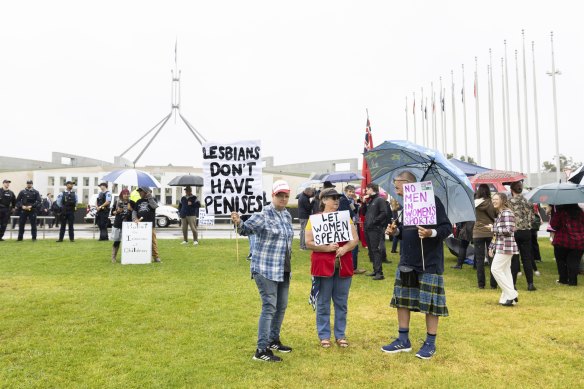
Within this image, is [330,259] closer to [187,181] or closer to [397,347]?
[397,347]

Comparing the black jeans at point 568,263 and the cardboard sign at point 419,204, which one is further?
the black jeans at point 568,263

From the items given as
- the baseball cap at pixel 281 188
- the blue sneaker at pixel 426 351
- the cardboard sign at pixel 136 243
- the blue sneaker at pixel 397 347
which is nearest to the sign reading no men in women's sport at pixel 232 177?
the baseball cap at pixel 281 188

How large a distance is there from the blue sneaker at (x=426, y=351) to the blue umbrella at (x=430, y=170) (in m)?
1.43

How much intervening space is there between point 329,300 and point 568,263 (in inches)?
251

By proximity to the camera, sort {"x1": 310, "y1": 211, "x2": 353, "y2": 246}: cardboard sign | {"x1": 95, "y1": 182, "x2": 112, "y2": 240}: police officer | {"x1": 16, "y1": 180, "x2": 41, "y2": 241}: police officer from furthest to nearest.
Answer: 1. {"x1": 95, "y1": 182, "x2": 112, "y2": 240}: police officer
2. {"x1": 16, "y1": 180, "x2": 41, "y2": 241}: police officer
3. {"x1": 310, "y1": 211, "x2": 353, "y2": 246}: cardboard sign

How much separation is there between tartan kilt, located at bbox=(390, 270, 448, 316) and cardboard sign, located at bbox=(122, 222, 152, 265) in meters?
8.14

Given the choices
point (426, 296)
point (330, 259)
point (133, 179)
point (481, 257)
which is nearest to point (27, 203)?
point (133, 179)

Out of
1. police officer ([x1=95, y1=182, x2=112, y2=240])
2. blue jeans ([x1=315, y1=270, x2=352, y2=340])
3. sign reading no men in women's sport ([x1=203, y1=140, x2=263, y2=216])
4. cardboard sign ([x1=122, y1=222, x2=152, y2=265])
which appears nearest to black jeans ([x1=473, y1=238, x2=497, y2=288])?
blue jeans ([x1=315, y1=270, x2=352, y2=340])

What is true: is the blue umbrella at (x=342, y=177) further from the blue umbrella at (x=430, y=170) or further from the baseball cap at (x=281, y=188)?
the baseball cap at (x=281, y=188)

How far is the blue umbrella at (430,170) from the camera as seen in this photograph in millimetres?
4910

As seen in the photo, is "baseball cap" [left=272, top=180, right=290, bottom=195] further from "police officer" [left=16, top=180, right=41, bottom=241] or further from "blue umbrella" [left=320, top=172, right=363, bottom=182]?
"police officer" [left=16, top=180, right=41, bottom=241]

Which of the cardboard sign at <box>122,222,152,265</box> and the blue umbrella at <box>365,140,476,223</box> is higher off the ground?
the blue umbrella at <box>365,140,476,223</box>

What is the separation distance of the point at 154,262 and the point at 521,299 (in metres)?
8.56

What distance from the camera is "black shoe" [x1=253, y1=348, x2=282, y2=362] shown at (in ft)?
15.3
